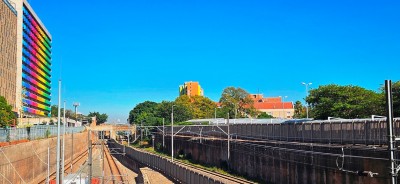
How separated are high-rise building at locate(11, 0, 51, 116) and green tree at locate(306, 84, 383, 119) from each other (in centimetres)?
8209

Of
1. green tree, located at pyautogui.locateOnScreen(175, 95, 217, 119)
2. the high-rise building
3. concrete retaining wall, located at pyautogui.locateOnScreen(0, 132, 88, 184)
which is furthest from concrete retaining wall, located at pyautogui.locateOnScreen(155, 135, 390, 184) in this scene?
green tree, located at pyautogui.locateOnScreen(175, 95, 217, 119)

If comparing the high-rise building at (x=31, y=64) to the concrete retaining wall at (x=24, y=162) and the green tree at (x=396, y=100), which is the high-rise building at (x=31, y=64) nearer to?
the concrete retaining wall at (x=24, y=162)

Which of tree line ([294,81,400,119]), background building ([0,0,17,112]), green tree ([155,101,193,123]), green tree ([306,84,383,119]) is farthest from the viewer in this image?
green tree ([155,101,193,123])

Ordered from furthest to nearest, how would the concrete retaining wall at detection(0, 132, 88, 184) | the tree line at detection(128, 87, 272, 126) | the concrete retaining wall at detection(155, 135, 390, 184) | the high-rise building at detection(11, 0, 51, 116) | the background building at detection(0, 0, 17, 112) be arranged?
the tree line at detection(128, 87, 272, 126) → the high-rise building at detection(11, 0, 51, 116) → the background building at detection(0, 0, 17, 112) → the concrete retaining wall at detection(0, 132, 88, 184) → the concrete retaining wall at detection(155, 135, 390, 184)

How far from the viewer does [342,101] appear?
62.9 metres

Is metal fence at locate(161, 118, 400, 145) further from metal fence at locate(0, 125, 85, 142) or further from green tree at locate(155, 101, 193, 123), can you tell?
green tree at locate(155, 101, 193, 123)

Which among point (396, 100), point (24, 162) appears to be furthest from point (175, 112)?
point (396, 100)

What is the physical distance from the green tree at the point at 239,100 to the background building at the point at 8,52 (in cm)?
6694

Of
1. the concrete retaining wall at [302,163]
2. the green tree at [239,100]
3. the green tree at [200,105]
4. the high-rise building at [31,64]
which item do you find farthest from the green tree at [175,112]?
the concrete retaining wall at [302,163]

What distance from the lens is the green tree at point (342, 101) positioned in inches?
2284

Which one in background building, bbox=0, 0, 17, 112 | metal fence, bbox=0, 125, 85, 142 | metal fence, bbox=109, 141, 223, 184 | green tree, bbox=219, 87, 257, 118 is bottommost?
metal fence, bbox=109, 141, 223, 184

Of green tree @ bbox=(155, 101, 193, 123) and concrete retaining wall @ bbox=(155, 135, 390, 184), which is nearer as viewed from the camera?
concrete retaining wall @ bbox=(155, 135, 390, 184)

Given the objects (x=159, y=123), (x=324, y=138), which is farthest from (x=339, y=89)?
(x=159, y=123)

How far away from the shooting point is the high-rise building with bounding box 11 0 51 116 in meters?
134
